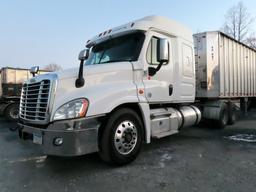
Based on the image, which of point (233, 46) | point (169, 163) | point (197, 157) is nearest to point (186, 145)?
point (197, 157)

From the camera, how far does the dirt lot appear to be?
3.42m

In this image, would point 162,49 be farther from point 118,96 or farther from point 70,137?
point 70,137

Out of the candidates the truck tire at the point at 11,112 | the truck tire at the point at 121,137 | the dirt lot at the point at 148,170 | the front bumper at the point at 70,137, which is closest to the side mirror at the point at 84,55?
the front bumper at the point at 70,137

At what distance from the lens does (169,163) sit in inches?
174

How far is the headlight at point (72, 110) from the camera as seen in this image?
3.67m

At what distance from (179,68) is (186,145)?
1926 millimetres

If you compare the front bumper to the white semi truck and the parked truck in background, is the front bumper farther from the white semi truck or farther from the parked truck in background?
the parked truck in background

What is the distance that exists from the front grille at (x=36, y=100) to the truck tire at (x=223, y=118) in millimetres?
6293

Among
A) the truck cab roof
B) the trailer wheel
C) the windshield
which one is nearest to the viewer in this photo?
the windshield

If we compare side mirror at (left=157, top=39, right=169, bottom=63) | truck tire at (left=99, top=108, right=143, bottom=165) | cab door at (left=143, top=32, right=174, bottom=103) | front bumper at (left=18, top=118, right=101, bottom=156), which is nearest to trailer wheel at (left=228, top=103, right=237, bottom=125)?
cab door at (left=143, top=32, right=174, bottom=103)

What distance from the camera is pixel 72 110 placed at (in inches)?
145

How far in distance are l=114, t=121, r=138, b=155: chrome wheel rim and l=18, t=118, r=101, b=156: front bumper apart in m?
0.46

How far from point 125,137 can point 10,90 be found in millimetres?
10563

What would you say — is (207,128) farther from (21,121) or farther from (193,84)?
(21,121)
